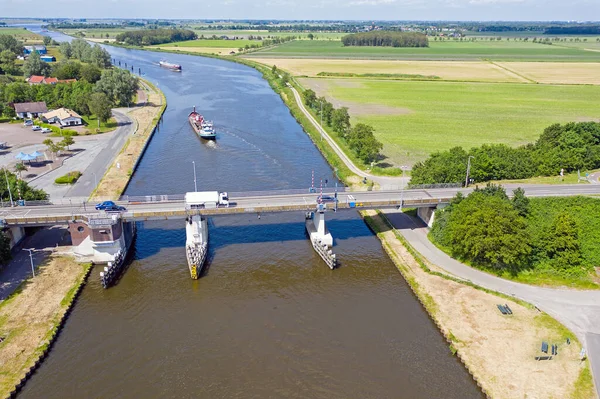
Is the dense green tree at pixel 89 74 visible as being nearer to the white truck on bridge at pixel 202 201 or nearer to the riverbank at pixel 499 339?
the white truck on bridge at pixel 202 201

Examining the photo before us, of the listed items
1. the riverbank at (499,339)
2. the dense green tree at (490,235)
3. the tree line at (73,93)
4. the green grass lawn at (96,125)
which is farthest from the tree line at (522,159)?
the tree line at (73,93)

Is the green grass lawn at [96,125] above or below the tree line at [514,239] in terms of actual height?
above

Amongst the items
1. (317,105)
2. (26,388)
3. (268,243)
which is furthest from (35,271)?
(317,105)

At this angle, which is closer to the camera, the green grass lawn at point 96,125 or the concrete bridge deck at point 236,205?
the concrete bridge deck at point 236,205

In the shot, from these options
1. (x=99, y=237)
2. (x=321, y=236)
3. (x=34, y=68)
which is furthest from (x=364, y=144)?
(x=34, y=68)

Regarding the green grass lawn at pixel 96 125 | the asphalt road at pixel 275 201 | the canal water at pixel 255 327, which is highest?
the green grass lawn at pixel 96 125

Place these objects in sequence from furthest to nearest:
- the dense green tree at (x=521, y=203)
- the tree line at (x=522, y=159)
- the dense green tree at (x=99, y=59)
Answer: the dense green tree at (x=99, y=59)
the tree line at (x=522, y=159)
the dense green tree at (x=521, y=203)

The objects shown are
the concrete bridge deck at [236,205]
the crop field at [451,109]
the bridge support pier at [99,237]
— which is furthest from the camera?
the crop field at [451,109]

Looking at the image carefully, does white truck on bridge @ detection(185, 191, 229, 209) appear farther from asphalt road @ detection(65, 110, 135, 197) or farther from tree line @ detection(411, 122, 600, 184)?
tree line @ detection(411, 122, 600, 184)
